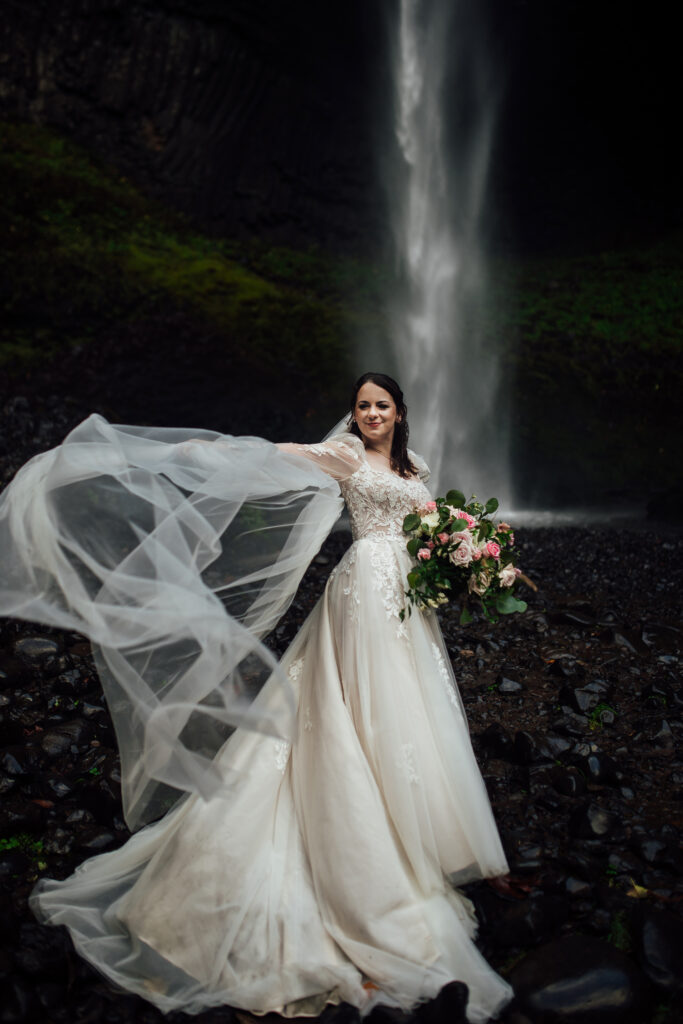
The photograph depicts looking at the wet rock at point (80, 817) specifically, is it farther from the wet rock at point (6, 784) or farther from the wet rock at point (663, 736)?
the wet rock at point (663, 736)

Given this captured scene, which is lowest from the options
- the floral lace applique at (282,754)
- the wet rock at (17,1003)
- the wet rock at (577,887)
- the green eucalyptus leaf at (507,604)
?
the wet rock at (577,887)

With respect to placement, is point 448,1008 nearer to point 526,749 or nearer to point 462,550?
point 462,550

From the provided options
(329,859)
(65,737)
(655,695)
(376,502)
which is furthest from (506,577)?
(65,737)

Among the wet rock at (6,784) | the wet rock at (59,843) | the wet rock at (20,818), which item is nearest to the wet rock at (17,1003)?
the wet rock at (59,843)

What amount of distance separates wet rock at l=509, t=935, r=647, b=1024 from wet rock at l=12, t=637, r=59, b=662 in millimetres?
4550

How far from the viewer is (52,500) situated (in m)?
3.17

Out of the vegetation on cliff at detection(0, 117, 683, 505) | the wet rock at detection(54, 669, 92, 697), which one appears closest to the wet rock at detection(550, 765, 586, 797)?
the wet rock at detection(54, 669, 92, 697)

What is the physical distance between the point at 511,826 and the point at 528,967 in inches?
47.8

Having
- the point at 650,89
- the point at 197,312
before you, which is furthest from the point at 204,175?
the point at 650,89

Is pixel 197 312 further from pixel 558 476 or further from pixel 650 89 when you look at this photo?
pixel 650 89

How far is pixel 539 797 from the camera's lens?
4613 mm

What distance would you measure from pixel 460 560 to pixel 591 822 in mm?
1983

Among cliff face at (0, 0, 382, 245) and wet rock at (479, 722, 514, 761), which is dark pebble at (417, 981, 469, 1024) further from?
cliff face at (0, 0, 382, 245)

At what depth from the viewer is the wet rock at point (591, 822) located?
13.8 feet
